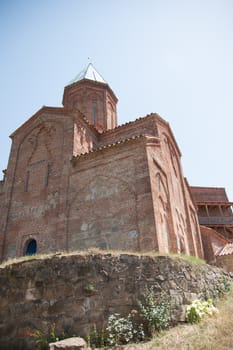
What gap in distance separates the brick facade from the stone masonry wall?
114 inches

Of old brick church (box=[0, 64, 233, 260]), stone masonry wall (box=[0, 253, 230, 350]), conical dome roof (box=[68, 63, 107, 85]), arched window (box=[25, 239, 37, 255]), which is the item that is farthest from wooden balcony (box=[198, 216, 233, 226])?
stone masonry wall (box=[0, 253, 230, 350])

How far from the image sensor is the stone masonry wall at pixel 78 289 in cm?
562

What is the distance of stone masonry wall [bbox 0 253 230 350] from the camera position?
5.62 m

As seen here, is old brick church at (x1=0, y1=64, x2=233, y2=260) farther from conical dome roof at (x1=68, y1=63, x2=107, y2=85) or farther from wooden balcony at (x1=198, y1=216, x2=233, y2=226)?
wooden balcony at (x1=198, y1=216, x2=233, y2=226)

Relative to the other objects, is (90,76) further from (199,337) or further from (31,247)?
(199,337)

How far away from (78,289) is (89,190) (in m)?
6.10

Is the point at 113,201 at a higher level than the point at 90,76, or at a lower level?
lower

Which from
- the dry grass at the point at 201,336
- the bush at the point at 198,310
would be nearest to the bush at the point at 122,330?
the dry grass at the point at 201,336

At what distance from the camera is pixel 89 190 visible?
1166 centimetres

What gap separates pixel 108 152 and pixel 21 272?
676 cm

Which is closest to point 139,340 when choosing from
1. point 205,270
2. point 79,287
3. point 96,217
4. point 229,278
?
point 79,287

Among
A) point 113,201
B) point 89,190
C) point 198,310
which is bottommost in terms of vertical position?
point 198,310

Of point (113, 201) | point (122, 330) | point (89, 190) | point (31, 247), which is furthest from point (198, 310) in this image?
point (31, 247)

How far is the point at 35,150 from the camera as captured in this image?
14.3 metres
